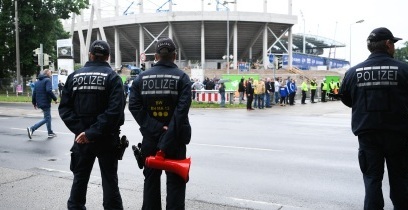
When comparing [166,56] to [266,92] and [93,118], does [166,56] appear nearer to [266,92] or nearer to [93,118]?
[93,118]

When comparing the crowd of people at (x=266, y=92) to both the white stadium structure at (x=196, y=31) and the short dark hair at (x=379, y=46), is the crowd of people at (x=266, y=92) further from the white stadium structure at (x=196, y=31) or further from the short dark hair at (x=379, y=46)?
the white stadium structure at (x=196, y=31)

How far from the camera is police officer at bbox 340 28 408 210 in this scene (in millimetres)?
3756

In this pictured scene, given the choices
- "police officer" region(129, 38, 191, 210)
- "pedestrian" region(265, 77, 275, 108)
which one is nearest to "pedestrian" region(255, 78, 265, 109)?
"pedestrian" region(265, 77, 275, 108)

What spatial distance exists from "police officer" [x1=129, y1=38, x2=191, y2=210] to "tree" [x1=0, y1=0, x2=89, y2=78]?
36269 mm

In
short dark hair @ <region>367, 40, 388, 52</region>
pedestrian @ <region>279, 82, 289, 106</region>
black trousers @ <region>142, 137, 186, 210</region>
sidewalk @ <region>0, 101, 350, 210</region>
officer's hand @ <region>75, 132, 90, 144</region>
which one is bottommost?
sidewalk @ <region>0, 101, 350, 210</region>

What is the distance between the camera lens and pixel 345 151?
8859 mm

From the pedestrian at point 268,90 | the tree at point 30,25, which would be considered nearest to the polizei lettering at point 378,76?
the pedestrian at point 268,90

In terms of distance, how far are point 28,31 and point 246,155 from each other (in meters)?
35.5

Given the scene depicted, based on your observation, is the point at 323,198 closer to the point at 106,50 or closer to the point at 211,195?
the point at 211,195

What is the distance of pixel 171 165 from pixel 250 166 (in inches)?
148

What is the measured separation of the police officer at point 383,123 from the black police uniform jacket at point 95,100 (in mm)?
2399

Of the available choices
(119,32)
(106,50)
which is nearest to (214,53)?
(119,32)

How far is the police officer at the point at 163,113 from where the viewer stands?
3.79 metres

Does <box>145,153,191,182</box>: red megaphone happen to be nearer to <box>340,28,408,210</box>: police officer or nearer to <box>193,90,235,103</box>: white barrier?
<box>340,28,408,210</box>: police officer
